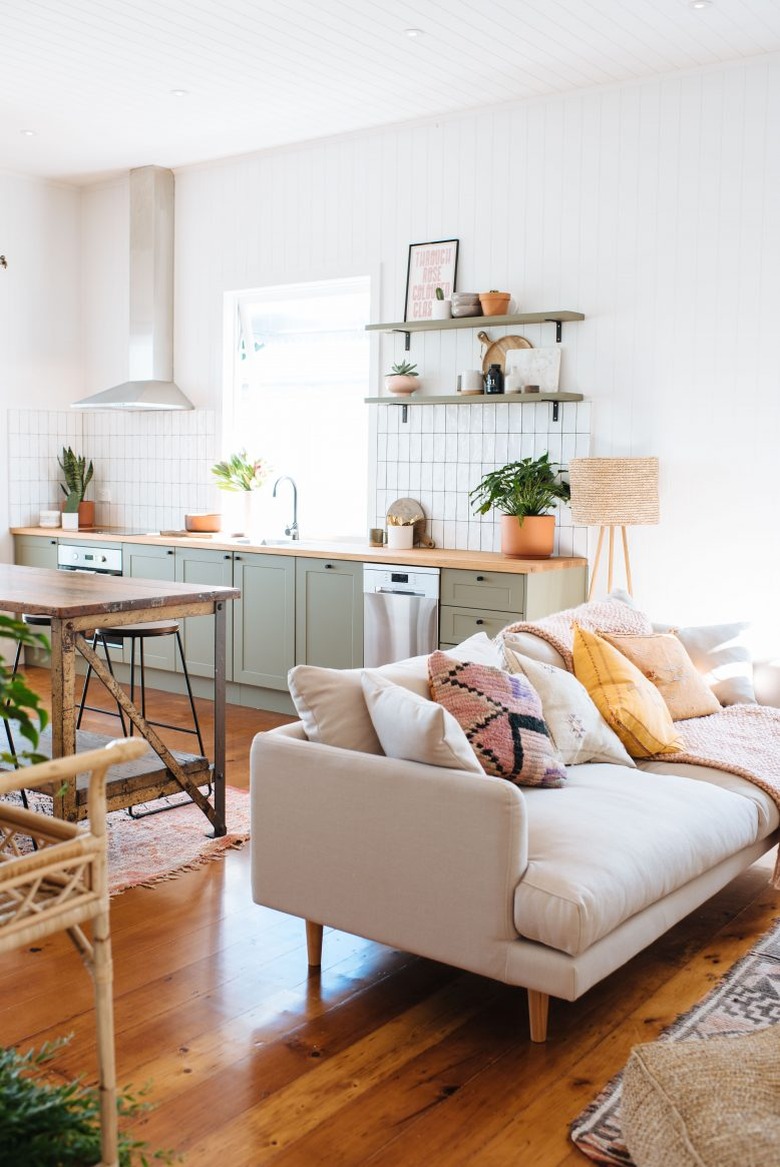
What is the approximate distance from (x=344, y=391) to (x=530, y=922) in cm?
427

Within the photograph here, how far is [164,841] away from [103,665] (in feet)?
2.09

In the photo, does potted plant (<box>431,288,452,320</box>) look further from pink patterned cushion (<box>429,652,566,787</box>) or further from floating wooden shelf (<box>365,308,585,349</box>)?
pink patterned cushion (<box>429,652,566,787</box>)

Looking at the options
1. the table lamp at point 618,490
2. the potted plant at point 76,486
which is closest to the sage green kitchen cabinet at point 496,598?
the table lamp at point 618,490

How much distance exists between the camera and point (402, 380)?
568 centimetres

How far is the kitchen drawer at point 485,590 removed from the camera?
4.87 meters

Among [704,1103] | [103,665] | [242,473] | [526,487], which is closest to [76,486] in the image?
[242,473]

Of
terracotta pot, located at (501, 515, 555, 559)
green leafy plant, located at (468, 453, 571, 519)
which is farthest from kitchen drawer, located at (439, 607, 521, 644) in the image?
green leafy plant, located at (468, 453, 571, 519)

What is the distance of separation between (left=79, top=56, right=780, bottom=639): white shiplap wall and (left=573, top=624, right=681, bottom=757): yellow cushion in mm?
1466

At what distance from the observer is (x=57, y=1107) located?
1.71 m

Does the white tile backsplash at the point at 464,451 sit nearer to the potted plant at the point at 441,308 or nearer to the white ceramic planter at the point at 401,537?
the white ceramic planter at the point at 401,537

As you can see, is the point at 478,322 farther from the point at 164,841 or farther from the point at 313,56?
the point at 164,841

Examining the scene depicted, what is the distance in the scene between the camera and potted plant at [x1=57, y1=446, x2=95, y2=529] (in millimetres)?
7082

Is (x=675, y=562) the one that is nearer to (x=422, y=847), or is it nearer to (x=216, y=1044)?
(x=422, y=847)

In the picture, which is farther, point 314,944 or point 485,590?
point 485,590
